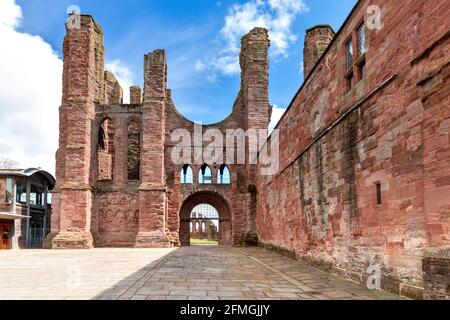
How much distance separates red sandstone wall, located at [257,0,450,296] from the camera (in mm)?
5234

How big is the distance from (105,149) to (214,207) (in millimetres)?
7909

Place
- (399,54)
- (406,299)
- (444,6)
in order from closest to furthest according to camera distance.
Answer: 1. (444,6)
2. (406,299)
3. (399,54)

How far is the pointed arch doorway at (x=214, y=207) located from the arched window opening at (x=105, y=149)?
17.4ft

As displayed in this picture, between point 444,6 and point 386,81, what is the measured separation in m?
1.66

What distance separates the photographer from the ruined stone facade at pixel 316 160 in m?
5.53

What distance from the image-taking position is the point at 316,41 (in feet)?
54.6

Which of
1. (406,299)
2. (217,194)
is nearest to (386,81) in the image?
(406,299)

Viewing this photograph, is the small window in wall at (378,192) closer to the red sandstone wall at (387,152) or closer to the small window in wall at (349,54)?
the red sandstone wall at (387,152)

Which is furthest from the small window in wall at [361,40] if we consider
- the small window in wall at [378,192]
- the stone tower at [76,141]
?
the stone tower at [76,141]

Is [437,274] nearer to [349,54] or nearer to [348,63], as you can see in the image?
[348,63]

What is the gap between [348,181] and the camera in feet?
27.8

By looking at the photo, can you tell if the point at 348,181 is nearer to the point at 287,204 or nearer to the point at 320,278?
the point at 320,278

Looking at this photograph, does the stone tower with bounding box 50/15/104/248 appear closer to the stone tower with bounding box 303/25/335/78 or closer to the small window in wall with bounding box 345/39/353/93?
the stone tower with bounding box 303/25/335/78

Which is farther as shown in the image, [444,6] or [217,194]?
[217,194]
